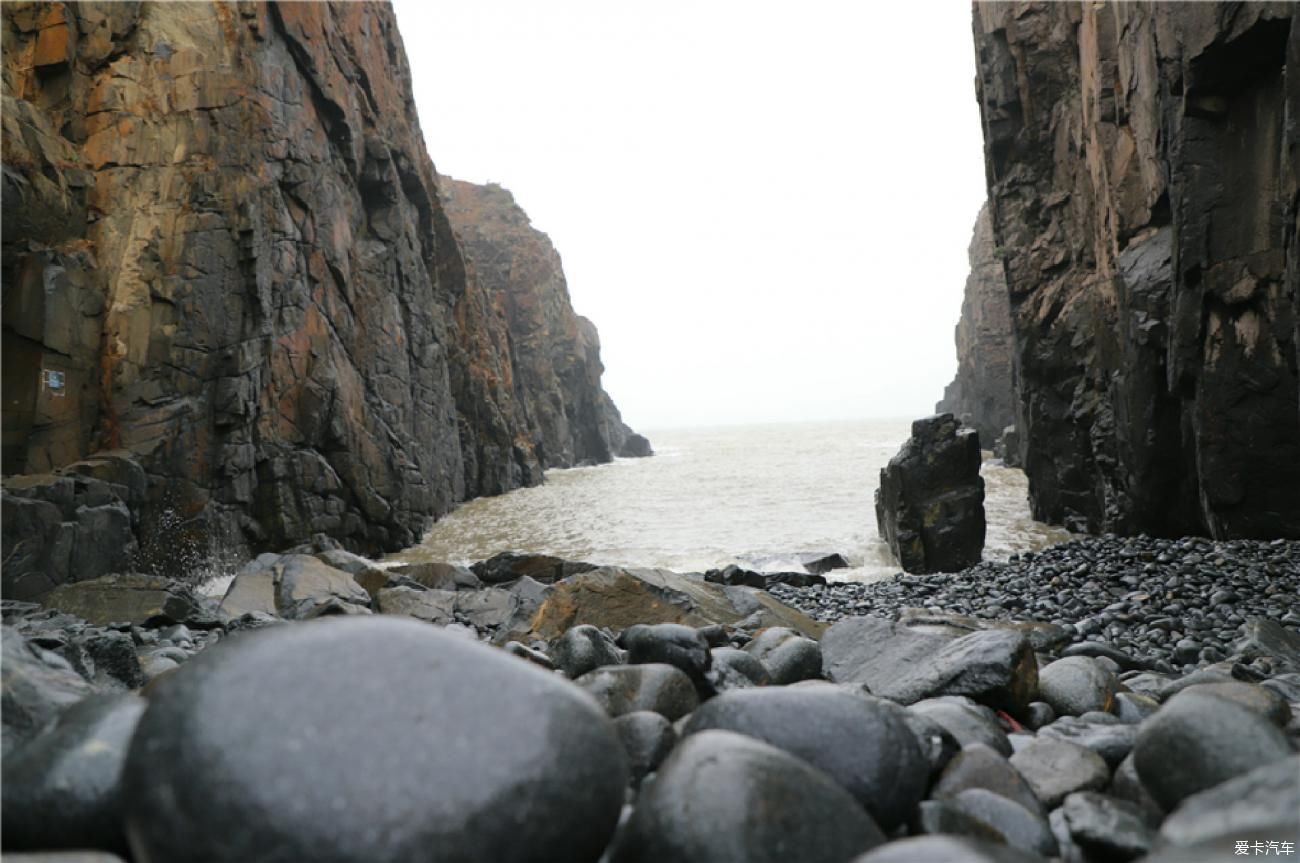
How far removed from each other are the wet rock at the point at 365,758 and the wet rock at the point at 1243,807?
122cm

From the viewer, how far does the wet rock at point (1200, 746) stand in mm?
2000

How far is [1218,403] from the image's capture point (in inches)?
402

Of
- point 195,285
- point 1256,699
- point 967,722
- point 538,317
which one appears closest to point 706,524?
point 195,285

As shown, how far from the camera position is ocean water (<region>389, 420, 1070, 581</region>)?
625 inches

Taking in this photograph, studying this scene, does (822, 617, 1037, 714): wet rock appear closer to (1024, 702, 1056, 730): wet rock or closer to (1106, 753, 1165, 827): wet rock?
(1024, 702, 1056, 730): wet rock

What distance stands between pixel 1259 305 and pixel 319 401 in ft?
60.1

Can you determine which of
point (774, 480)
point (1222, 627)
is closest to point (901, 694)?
point (1222, 627)

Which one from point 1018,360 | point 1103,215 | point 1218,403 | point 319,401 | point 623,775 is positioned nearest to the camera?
point 623,775

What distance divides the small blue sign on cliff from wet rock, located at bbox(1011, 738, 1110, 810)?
621 inches

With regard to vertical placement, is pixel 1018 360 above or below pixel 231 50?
below

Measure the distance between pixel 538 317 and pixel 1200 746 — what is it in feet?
202

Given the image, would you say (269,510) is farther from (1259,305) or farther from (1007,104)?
(1007,104)

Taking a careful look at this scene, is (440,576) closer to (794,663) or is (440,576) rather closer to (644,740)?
(794,663)

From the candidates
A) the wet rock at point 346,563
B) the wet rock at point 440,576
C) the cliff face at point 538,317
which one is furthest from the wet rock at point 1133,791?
the cliff face at point 538,317
